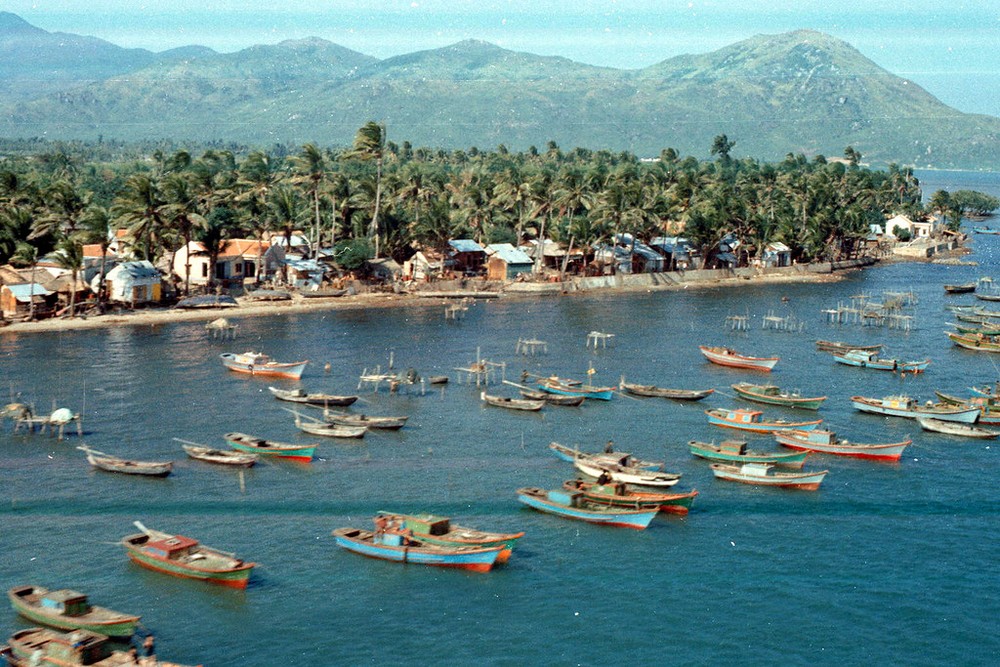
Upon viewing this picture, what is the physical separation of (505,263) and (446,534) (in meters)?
93.2

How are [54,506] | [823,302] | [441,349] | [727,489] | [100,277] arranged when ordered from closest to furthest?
[54,506], [727,489], [441,349], [100,277], [823,302]

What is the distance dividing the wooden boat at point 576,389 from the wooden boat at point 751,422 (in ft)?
28.0

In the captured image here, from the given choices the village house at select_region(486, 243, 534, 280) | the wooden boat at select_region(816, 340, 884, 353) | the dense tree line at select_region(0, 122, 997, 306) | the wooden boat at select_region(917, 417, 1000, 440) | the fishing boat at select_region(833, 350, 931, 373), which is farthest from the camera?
the village house at select_region(486, 243, 534, 280)

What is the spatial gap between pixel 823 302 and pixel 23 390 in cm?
9413

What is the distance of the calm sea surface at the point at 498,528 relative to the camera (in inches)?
1903

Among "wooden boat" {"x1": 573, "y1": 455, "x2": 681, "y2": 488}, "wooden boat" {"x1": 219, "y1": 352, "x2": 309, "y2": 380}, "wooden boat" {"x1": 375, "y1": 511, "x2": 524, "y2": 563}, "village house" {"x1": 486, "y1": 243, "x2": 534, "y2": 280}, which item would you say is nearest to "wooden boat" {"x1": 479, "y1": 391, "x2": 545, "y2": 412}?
"wooden boat" {"x1": 573, "y1": 455, "x2": 681, "y2": 488}

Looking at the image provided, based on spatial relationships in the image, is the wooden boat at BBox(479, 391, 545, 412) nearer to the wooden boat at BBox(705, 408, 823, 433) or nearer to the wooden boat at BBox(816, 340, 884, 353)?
the wooden boat at BBox(705, 408, 823, 433)

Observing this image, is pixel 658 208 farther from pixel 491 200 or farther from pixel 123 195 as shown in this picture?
pixel 123 195

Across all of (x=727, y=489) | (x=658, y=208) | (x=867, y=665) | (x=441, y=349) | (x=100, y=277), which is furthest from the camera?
(x=658, y=208)

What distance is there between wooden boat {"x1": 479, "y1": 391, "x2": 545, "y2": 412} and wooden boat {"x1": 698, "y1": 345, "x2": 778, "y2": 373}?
23576 mm

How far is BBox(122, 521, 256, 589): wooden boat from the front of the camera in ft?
167

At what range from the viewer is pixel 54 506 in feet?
200

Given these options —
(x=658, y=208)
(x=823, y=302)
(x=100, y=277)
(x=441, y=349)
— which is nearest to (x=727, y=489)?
(x=441, y=349)

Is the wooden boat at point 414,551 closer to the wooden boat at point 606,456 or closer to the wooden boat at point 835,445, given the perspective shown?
the wooden boat at point 606,456
